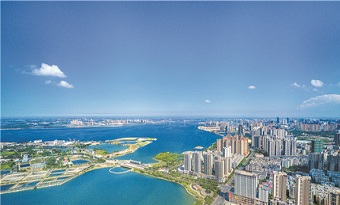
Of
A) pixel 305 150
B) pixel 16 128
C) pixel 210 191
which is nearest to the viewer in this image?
pixel 210 191

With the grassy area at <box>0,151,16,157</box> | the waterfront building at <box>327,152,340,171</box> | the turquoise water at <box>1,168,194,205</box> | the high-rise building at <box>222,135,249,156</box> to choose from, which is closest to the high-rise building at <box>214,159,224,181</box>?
the turquoise water at <box>1,168,194,205</box>

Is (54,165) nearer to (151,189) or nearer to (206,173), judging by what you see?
(151,189)

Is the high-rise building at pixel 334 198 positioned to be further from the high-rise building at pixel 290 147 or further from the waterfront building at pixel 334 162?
the high-rise building at pixel 290 147

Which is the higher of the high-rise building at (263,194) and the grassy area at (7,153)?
the high-rise building at (263,194)

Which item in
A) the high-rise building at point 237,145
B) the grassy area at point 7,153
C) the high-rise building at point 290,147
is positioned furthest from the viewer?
the high-rise building at point 237,145

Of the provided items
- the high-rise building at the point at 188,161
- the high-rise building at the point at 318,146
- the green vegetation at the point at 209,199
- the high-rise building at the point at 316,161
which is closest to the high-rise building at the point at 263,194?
the green vegetation at the point at 209,199

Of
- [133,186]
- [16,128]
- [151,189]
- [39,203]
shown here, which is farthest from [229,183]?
[16,128]

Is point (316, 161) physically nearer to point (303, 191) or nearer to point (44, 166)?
point (303, 191)
